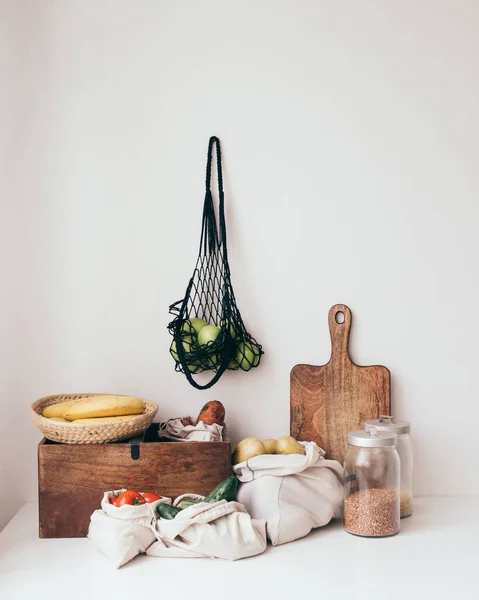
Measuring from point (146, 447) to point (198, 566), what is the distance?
258 mm

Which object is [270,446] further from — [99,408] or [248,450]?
[99,408]

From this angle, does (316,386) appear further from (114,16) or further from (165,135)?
(114,16)

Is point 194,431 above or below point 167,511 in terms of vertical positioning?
above

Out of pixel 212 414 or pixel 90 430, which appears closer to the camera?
pixel 90 430

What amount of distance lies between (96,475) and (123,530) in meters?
0.17

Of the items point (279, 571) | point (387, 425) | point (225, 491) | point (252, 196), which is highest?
point (252, 196)

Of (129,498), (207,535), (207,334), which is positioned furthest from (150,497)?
(207,334)

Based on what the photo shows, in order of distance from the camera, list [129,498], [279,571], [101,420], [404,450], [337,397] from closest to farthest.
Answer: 1. [279,571]
2. [129,498]
3. [101,420]
4. [404,450]
5. [337,397]

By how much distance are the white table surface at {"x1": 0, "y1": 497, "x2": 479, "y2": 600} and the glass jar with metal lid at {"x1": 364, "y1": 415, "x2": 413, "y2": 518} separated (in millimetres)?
72

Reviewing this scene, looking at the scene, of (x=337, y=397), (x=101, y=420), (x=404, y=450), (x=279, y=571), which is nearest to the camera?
(x=279, y=571)

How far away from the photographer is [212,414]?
1499mm

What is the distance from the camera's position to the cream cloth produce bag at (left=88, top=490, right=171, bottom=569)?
4.04ft

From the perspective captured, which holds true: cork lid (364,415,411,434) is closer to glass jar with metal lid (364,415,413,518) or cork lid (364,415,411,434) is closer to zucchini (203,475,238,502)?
glass jar with metal lid (364,415,413,518)

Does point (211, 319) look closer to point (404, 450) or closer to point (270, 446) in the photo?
point (270, 446)
